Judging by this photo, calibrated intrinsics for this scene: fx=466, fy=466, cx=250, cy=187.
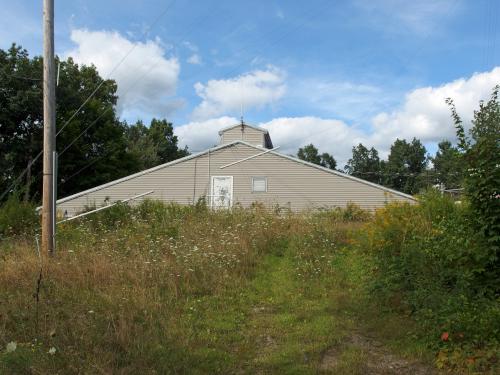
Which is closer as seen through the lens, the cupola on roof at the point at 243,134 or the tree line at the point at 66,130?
the cupola on roof at the point at 243,134

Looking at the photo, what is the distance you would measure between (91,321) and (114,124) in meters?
38.6

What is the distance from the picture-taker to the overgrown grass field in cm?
445

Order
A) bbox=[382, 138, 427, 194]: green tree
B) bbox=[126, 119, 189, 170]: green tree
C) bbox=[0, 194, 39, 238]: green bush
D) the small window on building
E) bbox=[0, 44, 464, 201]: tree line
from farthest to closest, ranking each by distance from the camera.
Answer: bbox=[382, 138, 427, 194]: green tree < bbox=[126, 119, 189, 170]: green tree < bbox=[0, 44, 464, 201]: tree line < the small window on building < bbox=[0, 194, 39, 238]: green bush

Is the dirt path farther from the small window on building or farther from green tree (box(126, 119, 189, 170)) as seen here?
green tree (box(126, 119, 189, 170))

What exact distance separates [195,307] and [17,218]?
803 cm

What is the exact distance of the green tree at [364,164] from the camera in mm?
72625

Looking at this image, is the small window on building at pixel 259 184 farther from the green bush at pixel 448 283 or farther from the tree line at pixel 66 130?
the green bush at pixel 448 283

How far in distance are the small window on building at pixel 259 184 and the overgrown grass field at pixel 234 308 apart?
1303 cm

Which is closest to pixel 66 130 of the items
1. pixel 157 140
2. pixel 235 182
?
pixel 235 182

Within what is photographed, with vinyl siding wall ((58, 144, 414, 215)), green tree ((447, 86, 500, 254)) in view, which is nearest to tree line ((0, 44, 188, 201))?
vinyl siding wall ((58, 144, 414, 215))

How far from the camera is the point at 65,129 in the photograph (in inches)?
1403

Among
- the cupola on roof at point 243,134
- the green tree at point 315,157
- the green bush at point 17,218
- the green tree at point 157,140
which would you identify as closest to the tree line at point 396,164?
the green tree at point 315,157

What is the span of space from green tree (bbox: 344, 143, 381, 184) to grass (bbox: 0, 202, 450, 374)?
2539 inches

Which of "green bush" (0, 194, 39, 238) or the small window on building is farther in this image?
the small window on building
